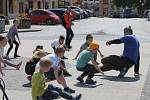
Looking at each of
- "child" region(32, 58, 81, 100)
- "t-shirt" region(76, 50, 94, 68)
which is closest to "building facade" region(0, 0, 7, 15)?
"t-shirt" region(76, 50, 94, 68)

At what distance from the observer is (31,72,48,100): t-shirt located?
7.77 m

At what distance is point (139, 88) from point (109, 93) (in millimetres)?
1063

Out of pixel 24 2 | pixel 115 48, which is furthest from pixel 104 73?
pixel 24 2

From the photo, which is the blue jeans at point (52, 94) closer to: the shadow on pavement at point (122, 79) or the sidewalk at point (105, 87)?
the sidewalk at point (105, 87)

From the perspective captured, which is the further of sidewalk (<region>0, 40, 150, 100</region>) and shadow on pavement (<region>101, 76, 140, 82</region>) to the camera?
shadow on pavement (<region>101, 76, 140, 82</region>)

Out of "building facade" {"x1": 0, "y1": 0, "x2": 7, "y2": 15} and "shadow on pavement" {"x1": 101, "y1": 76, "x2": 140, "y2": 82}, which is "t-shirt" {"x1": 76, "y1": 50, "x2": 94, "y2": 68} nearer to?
"shadow on pavement" {"x1": 101, "y1": 76, "x2": 140, "y2": 82}

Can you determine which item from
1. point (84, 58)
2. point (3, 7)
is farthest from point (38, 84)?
point (3, 7)

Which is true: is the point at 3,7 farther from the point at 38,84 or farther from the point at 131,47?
the point at 38,84

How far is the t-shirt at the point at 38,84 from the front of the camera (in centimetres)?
777

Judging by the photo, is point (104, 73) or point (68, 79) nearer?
point (68, 79)

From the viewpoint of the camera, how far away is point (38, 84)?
7797mm

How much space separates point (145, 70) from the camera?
14.5 m

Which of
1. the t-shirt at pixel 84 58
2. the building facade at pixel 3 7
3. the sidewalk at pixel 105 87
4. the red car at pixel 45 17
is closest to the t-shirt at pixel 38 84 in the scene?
the sidewalk at pixel 105 87

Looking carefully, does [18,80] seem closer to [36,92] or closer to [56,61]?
[56,61]
